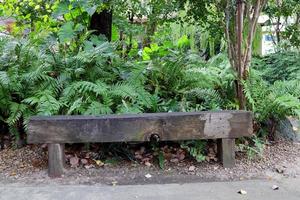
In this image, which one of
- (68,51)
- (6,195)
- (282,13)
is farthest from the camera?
(282,13)

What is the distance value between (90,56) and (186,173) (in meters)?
1.73

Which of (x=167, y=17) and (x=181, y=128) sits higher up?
(x=167, y=17)

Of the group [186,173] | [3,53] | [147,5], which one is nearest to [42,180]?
[186,173]

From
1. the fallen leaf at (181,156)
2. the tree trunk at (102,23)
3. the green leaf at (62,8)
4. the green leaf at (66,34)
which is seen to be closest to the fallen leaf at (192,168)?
the fallen leaf at (181,156)

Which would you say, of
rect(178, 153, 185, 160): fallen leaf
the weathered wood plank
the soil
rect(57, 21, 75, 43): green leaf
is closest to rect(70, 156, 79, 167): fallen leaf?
the soil

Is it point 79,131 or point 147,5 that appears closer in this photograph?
point 79,131

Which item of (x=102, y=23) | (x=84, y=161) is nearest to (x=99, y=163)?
(x=84, y=161)

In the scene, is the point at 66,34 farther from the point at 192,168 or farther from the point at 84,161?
the point at 192,168

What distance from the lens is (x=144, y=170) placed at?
4.03m

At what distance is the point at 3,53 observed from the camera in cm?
486

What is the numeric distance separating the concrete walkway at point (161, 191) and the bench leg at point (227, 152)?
33 cm

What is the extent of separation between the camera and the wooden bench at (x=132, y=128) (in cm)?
382

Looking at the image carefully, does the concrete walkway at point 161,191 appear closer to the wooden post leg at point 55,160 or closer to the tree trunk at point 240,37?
the wooden post leg at point 55,160

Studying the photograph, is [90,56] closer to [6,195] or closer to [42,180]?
[42,180]
